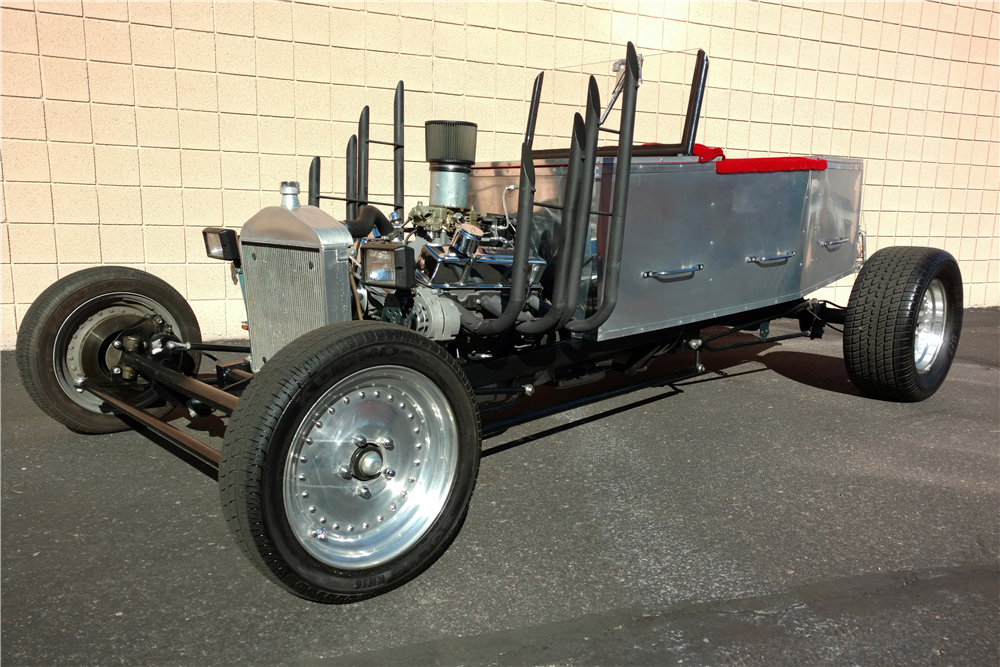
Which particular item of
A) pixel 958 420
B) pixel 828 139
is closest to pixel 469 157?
pixel 958 420

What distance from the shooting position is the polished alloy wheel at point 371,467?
7.38 feet

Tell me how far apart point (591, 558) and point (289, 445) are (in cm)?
116

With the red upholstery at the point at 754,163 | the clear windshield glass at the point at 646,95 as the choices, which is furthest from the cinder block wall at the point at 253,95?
the red upholstery at the point at 754,163

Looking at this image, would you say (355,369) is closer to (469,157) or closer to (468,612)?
(468,612)

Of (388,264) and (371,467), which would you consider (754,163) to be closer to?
(388,264)

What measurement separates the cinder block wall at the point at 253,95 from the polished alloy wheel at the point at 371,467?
2.08 meters

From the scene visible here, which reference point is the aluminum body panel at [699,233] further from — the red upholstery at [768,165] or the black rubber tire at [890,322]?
the black rubber tire at [890,322]

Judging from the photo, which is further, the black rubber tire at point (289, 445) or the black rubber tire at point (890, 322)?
the black rubber tire at point (890, 322)

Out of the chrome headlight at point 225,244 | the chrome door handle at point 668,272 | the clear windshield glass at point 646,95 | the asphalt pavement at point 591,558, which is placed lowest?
the asphalt pavement at point 591,558

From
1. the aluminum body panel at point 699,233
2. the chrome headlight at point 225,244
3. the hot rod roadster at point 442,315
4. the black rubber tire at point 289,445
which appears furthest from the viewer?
the aluminum body panel at point 699,233

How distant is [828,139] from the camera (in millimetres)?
7691

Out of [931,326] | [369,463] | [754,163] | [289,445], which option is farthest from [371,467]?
[931,326]

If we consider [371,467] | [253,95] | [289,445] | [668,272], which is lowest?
[371,467]

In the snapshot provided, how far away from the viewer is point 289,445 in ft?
6.91
